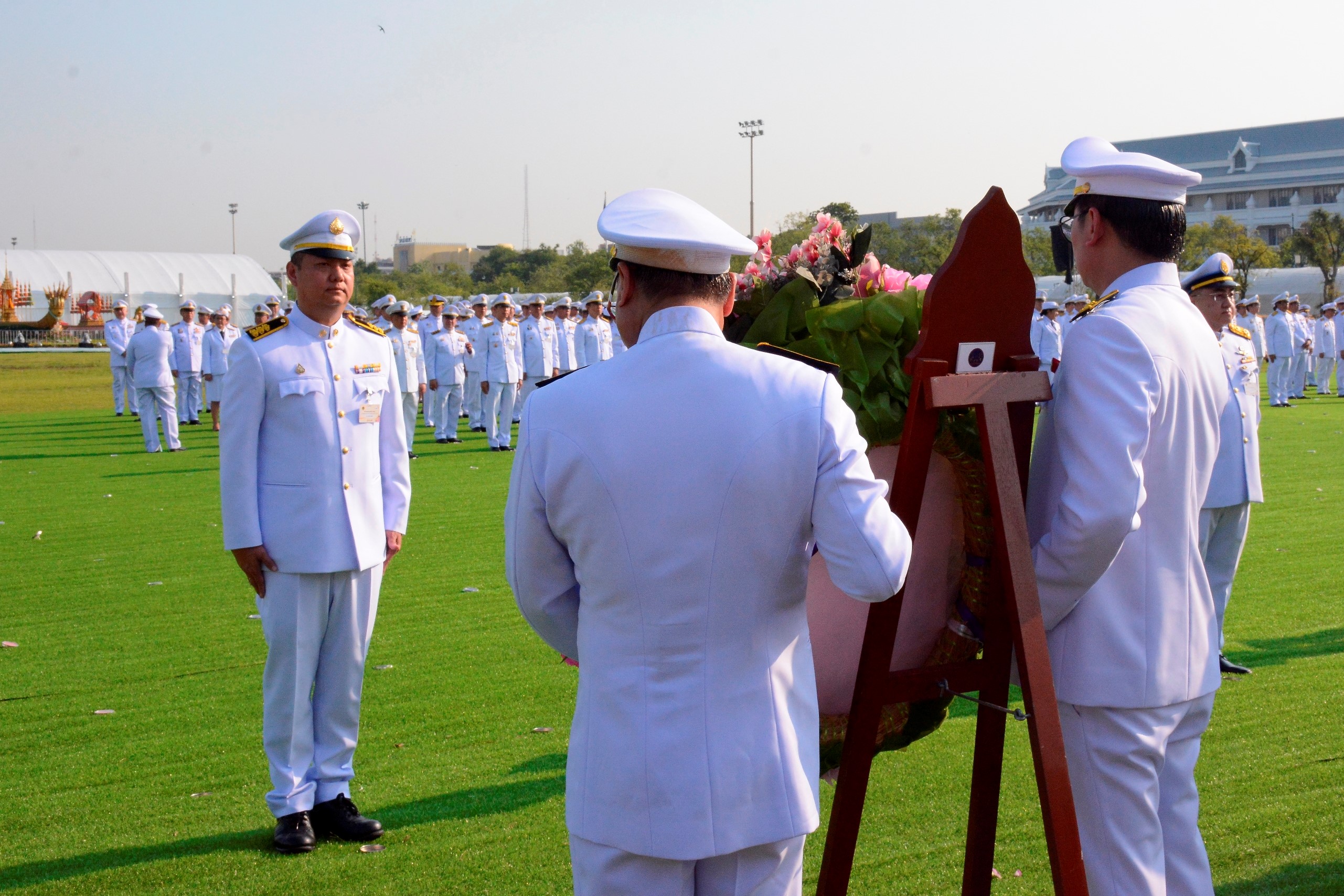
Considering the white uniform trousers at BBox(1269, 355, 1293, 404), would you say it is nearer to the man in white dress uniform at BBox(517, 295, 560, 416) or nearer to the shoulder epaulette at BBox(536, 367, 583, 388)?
the man in white dress uniform at BBox(517, 295, 560, 416)

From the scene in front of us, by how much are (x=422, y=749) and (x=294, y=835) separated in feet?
2.98

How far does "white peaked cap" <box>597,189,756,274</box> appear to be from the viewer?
76.9 inches

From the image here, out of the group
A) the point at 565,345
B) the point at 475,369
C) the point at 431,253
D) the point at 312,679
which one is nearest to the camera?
the point at 312,679

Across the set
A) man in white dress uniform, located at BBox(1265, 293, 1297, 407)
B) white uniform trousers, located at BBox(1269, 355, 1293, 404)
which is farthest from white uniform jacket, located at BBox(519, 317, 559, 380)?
white uniform trousers, located at BBox(1269, 355, 1293, 404)

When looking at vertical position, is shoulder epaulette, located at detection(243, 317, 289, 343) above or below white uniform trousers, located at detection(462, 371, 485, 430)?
above

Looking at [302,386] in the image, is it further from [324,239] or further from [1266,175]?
[1266,175]

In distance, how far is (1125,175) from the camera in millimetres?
2537

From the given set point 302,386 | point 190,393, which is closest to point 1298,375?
point 190,393

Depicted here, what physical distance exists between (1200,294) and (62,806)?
564 cm

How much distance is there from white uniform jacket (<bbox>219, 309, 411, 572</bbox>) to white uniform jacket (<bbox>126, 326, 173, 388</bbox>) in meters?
13.4

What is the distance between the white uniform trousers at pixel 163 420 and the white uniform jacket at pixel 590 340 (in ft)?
23.5

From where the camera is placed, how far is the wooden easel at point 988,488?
7.68ft

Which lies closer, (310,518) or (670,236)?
(670,236)

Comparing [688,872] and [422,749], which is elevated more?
[688,872]
